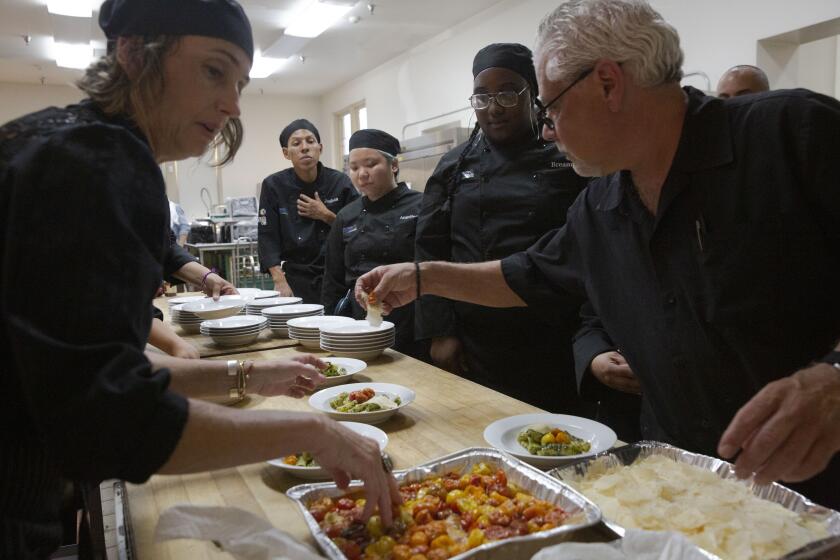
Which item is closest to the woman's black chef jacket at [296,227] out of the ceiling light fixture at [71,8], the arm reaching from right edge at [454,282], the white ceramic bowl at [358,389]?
the arm reaching from right edge at [454,282]

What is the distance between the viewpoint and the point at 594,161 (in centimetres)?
149

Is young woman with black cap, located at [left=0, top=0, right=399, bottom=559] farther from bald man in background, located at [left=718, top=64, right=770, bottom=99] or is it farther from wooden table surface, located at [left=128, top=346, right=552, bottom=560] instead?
bald man in background, located at [left=718, top=64, right=770, bottom=99]

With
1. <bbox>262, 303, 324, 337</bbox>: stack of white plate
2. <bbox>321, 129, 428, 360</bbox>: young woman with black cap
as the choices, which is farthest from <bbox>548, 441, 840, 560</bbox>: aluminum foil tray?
<bbox>321, 129, 428, 360</bbox>: young woman with black cap

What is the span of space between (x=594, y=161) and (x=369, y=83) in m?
9.13

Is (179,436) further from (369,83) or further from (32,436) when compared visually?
(369,83)

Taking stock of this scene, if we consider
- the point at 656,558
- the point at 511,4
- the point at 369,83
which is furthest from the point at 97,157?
the point at 369,83

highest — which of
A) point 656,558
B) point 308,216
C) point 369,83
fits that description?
point 369,83

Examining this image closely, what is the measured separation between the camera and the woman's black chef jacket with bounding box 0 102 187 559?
75 centimetres

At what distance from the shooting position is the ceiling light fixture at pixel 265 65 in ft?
28.2

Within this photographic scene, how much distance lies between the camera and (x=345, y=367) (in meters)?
2.12

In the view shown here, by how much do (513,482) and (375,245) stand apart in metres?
2.39

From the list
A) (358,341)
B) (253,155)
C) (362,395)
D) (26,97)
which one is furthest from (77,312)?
(26,97)

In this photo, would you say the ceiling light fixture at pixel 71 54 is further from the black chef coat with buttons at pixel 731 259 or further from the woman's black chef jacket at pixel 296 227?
the black chef coat with buttons at pixel 731 259

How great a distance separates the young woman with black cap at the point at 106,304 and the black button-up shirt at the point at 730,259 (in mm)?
809
